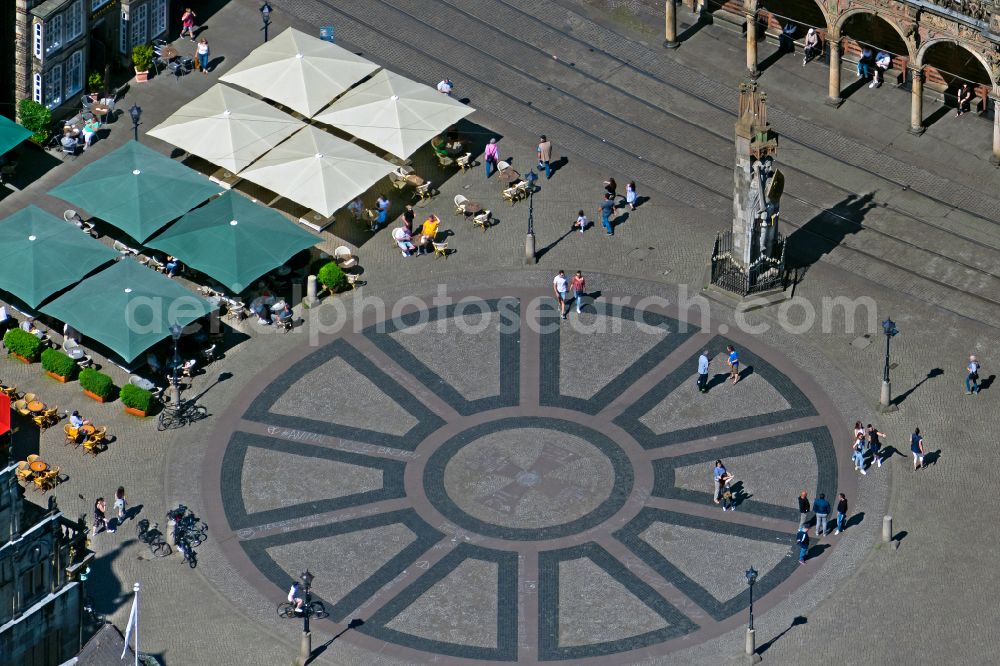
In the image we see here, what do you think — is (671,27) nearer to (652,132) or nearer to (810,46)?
(810,46)

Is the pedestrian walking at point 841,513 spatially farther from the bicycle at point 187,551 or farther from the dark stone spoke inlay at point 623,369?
the bicycle at point 187,551

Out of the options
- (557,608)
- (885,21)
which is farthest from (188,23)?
(557,608)

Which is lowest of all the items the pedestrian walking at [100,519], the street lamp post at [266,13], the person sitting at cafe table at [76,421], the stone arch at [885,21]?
the pedestrian walking at [100,519]

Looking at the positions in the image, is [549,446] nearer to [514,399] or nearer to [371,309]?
[514,399]

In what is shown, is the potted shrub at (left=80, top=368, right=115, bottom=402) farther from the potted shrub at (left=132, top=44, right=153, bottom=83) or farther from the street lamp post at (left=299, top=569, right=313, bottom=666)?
the potted shrub at (left=132, top=44, right=153, bottom=83)

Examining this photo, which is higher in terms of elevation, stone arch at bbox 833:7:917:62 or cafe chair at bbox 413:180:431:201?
stone arch at bbox 833:7:917:62

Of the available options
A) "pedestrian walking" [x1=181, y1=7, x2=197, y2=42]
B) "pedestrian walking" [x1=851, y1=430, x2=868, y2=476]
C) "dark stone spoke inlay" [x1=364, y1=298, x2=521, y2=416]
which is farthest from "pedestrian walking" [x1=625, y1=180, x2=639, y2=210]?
"pedestrian walking" [x1=181, y1=7, x2=197, y2=42]

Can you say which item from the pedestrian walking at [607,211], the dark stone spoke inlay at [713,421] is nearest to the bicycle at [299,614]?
the dark stone spoke inlay at [713,421]
